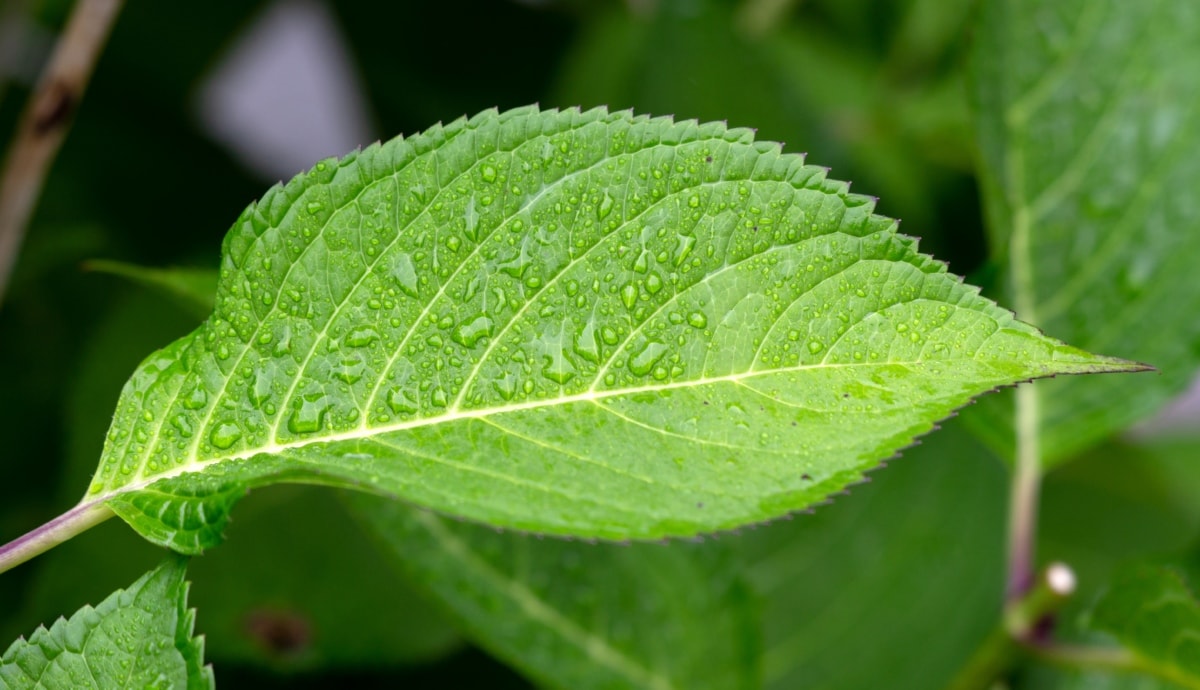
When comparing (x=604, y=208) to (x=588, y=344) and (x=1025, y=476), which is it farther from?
(x=1025, y=476)

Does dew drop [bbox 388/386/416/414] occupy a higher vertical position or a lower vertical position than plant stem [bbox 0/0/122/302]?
lower

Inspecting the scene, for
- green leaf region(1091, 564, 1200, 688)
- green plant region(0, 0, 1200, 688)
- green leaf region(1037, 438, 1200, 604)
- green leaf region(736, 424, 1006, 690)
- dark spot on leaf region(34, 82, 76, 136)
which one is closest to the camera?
green plant region(0, 0, 1200, 688)

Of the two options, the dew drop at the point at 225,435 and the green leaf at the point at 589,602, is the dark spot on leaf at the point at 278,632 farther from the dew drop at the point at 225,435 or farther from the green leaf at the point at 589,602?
the dew drop at the point at 225,435

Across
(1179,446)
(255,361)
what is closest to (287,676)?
(255,361)

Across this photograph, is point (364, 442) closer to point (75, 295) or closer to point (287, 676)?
point (287, 676)

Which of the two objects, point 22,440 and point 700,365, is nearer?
point 700,365

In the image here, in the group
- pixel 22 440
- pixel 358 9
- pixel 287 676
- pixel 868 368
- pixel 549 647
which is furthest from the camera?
pixel 358 9

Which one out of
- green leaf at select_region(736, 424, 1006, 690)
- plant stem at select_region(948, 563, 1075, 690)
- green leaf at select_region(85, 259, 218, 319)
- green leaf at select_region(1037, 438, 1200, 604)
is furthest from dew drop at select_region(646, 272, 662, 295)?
green leaf at select_region(1037, 438, 1200, 604)

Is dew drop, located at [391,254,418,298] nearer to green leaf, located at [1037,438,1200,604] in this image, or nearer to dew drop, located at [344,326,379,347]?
dew drop, located at [344,326,379,347]
